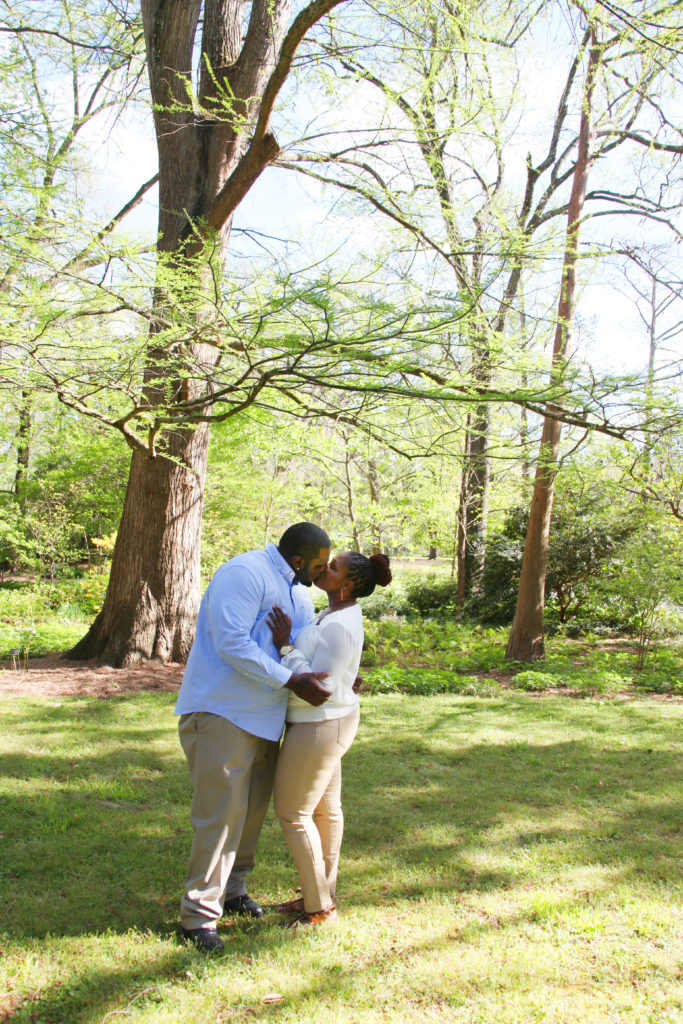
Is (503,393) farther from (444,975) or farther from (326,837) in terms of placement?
(444,975)

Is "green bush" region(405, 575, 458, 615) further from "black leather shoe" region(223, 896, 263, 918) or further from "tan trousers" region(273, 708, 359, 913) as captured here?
"tan trousers" region(273, 708, 359, 913)

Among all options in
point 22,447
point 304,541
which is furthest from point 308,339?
point 22,447

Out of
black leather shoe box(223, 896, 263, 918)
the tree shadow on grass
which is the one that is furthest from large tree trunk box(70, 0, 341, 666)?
black leather shoe box(223, 896, 263, 918)

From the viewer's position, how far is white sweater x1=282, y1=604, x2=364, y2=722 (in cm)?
280

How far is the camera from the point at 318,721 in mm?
2822

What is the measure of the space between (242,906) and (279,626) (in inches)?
51.8

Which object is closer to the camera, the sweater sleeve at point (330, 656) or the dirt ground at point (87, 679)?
the sweater sleeve at point (330, 656)

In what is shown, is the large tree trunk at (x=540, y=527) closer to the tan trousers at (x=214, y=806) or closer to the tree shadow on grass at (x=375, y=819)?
the tree shadow on grass at (x=375, y=819)

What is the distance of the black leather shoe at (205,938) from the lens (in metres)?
2.72

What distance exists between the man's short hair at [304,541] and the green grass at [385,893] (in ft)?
5.18

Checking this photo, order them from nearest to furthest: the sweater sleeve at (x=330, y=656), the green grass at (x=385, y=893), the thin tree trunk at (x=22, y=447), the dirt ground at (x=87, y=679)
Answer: the green grass at (x=385, y=893)
the sweater sleeve at (x=330, y=656)
the dirt ground at (x=87, y=679)
the thin tree trunk at (x=22, y=447)

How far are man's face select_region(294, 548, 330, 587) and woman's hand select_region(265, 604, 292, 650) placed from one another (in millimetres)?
204

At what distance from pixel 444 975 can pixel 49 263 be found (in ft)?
13.9

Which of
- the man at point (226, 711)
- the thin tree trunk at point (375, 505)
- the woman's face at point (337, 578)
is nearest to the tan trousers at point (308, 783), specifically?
the man at point (226, 711)
